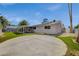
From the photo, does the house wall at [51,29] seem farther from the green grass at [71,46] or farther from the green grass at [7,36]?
the green grass at [7,36]

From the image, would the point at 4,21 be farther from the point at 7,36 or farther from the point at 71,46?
the point at 71,46

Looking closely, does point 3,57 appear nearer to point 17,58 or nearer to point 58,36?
point 17,58

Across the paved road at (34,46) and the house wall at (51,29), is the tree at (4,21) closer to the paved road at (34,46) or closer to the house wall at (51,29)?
the paved road at (34,46)

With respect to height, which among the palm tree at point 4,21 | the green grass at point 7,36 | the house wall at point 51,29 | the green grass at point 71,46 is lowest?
the green grass at point 71,46

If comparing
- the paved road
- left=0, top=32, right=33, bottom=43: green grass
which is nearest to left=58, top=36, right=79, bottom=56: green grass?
the paved road

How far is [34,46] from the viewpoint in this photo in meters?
2.88

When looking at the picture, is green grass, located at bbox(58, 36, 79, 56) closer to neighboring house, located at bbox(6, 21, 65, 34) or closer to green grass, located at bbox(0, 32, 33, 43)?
neighboring house, located at bbox(6, 21, 65, 34)

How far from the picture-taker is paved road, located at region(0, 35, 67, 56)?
9.37 ft

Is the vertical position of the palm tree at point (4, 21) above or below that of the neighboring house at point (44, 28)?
above

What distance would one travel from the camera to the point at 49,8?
2.88 meters

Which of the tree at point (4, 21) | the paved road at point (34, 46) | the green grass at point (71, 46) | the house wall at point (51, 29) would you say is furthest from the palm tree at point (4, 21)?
the green grass at point (71, 46)

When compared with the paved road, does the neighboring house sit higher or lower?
higher

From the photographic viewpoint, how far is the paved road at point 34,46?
112 inches

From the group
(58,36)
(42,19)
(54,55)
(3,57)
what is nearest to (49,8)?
(42,19)
